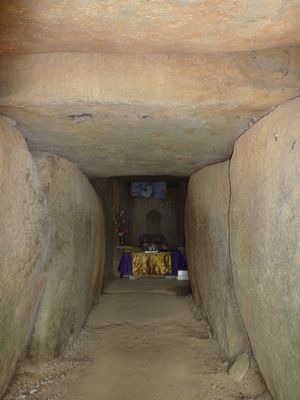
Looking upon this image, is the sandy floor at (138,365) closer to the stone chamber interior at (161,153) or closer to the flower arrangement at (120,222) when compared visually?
the stone chamber interior at (161,153)

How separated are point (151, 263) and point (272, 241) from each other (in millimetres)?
5465

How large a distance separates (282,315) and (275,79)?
1.38 metres

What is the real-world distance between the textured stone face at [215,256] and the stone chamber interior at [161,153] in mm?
25

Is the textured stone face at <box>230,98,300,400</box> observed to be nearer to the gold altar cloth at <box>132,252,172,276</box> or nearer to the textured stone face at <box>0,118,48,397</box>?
the textured stone face at <box>0,118,48,397</box>

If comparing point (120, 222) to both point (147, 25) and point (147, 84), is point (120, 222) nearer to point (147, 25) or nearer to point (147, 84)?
point (147, 84)

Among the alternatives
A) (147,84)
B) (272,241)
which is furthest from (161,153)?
(272,241)

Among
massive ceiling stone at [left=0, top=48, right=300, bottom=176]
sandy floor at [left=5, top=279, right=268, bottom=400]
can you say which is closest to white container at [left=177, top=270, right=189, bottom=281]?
sandy floor at [left=5, top=279, right=268, bottom=400]

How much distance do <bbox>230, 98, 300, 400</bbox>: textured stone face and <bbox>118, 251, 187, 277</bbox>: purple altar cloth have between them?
451 centimetres

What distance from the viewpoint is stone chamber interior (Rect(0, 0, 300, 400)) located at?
164 cm

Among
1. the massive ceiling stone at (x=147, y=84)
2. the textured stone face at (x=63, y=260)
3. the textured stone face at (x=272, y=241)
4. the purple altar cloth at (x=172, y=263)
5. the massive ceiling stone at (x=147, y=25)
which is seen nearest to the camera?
the massive ceiling stone at (x=147, y=25)

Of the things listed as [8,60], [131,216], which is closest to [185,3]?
[8,60]

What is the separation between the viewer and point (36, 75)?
1904 millimetres

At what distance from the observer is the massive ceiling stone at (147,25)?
1.42 meters

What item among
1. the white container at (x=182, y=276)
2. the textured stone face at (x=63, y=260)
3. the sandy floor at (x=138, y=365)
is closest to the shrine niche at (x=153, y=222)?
the white container at (x=182, y=276)
